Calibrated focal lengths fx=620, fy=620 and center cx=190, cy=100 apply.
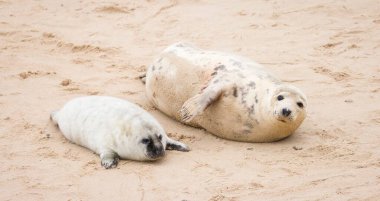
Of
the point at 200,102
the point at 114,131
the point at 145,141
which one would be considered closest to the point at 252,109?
the point at 200,102

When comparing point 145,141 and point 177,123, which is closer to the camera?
point 145,141

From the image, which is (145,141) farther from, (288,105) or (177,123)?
(288,105)

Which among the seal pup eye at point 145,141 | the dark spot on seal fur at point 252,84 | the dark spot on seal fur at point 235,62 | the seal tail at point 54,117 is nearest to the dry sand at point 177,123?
the seal tail at point 54,117

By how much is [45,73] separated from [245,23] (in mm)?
2571

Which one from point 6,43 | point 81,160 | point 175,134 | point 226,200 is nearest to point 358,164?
point 226,200

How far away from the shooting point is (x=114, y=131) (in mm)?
4422

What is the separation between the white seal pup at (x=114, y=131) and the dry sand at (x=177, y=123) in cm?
8

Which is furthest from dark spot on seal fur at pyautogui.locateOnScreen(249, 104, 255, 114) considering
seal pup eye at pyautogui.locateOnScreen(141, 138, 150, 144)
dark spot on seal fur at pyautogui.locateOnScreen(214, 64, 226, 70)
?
seal pup eye at pyautogui.locateOnScreen(141, 138, 150, 144)

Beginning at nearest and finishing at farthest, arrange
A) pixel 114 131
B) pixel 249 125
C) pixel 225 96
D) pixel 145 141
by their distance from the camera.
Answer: pixel 145 141, pixel 114 131, pixel 249 125, pixel 225 96

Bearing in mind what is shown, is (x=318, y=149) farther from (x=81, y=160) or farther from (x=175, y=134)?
(x=81, y=160)

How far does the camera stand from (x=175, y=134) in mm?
4895

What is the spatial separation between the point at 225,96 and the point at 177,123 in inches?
22.7

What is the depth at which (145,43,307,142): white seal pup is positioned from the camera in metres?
4.57

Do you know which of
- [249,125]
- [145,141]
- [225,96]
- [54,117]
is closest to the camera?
[145,141]
